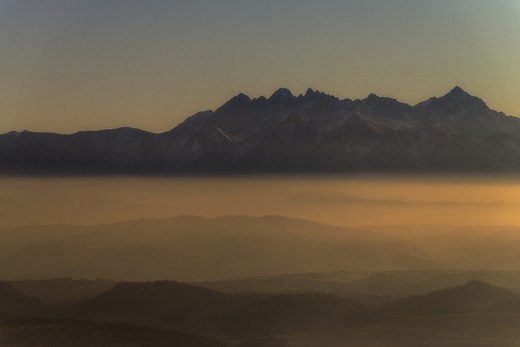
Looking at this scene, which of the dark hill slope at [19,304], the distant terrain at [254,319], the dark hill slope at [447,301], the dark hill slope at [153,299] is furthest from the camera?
the dark hill slope at [153,299]

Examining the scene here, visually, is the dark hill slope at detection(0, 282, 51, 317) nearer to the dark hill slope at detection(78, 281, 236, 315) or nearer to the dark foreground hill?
the dark hill slope at detection(78, 281, 236, 315)

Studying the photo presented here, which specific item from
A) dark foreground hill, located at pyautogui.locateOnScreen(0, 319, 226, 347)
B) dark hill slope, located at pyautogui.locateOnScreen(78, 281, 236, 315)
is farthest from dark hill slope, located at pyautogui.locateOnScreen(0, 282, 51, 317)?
dark foreground hill, located at pyautogui.locateOnScreen(0, 319, 226, 347)

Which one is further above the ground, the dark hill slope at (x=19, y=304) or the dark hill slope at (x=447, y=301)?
the dark hill slope at (x=447, y=301)

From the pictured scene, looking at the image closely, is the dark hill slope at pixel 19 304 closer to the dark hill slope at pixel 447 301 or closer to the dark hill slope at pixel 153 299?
the dark hill slope at pixel 153 299

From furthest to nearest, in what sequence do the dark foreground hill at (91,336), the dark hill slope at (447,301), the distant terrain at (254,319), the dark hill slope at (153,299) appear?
the dark hill slope at (153,299) → the dark hill slope at (447,301) → the distant terrain at (254,319) → the dark foreground hill at (91,336)

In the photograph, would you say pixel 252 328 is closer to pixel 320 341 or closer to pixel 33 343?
pixel 320 341

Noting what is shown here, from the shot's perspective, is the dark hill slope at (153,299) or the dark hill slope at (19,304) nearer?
the dark hill slope at (19,304)

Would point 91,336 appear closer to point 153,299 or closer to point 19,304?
point 153,299

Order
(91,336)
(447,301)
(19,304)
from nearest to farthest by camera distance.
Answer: (91,336)
(447,301)
(19,304)

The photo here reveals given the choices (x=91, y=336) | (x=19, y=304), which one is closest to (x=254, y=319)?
(x=91, y=336)

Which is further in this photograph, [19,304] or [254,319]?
[19,304]

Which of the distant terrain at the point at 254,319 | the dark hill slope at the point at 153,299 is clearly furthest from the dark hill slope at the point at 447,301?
the dark hill slope at the point at 153,299

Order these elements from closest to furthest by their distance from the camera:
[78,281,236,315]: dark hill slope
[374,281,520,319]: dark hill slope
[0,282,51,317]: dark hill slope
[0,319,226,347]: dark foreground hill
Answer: [0,319,226,347]: dark foreground hill, [374,281,520,319]: dark hill slope, [0,282,51,317]: dark hill slope, [78,281,236,315]: dark hill slope
